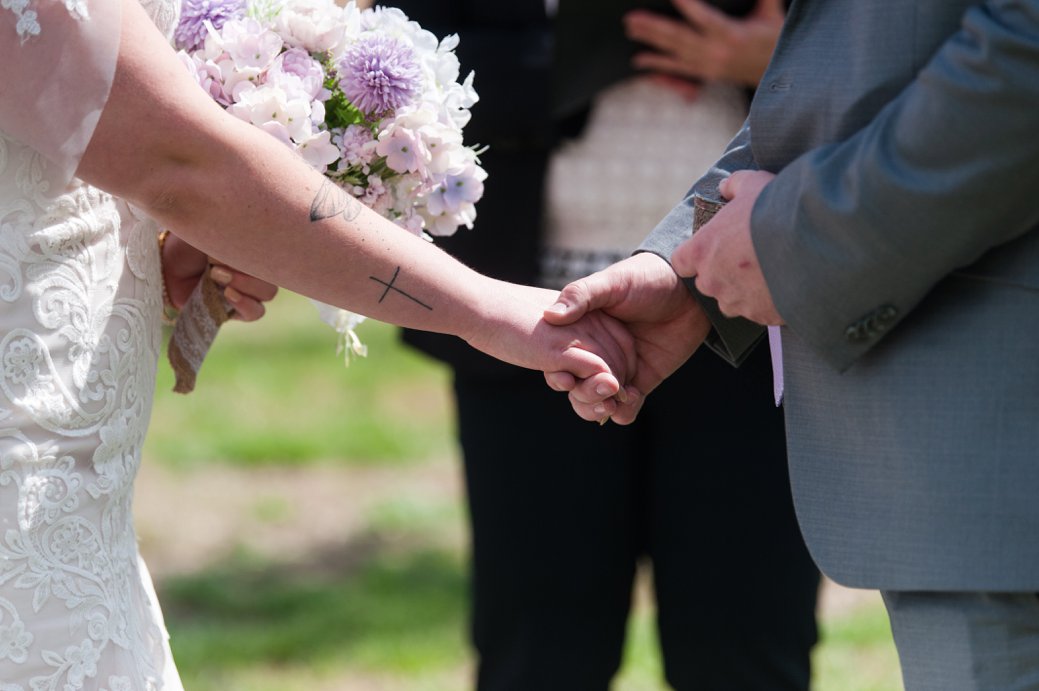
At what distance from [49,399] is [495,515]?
57.8 inches

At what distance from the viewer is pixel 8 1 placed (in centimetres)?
167

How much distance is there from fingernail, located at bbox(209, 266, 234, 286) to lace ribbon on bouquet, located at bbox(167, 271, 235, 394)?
0.07ft

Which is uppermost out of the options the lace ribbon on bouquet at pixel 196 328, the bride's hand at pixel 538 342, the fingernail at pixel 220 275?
the bride's hand at pixel 538 342

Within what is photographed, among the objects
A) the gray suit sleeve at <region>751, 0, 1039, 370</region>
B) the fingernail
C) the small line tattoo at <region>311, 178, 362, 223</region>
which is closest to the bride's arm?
the small line tattoo at <region>311, 178, 362, 223</region>

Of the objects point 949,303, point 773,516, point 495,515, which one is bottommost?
point 495,515

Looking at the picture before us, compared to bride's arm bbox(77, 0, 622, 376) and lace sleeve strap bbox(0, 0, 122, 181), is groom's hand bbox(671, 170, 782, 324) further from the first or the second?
lace sleeve strap bbox(0, 0, 122, 181)

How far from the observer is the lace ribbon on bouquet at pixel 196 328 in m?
2.35

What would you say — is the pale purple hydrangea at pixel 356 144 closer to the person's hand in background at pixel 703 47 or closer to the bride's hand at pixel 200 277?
the bride's hand at pixel 200 277

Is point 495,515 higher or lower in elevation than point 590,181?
lower

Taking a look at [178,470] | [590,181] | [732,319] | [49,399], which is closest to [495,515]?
[590,181]

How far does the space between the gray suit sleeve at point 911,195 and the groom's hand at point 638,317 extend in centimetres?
49

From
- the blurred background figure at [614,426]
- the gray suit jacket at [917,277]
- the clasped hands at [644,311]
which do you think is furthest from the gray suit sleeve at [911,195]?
the blurred background figure at [614,426]

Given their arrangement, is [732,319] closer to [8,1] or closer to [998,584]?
[998,584]

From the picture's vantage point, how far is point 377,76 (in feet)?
6.84
